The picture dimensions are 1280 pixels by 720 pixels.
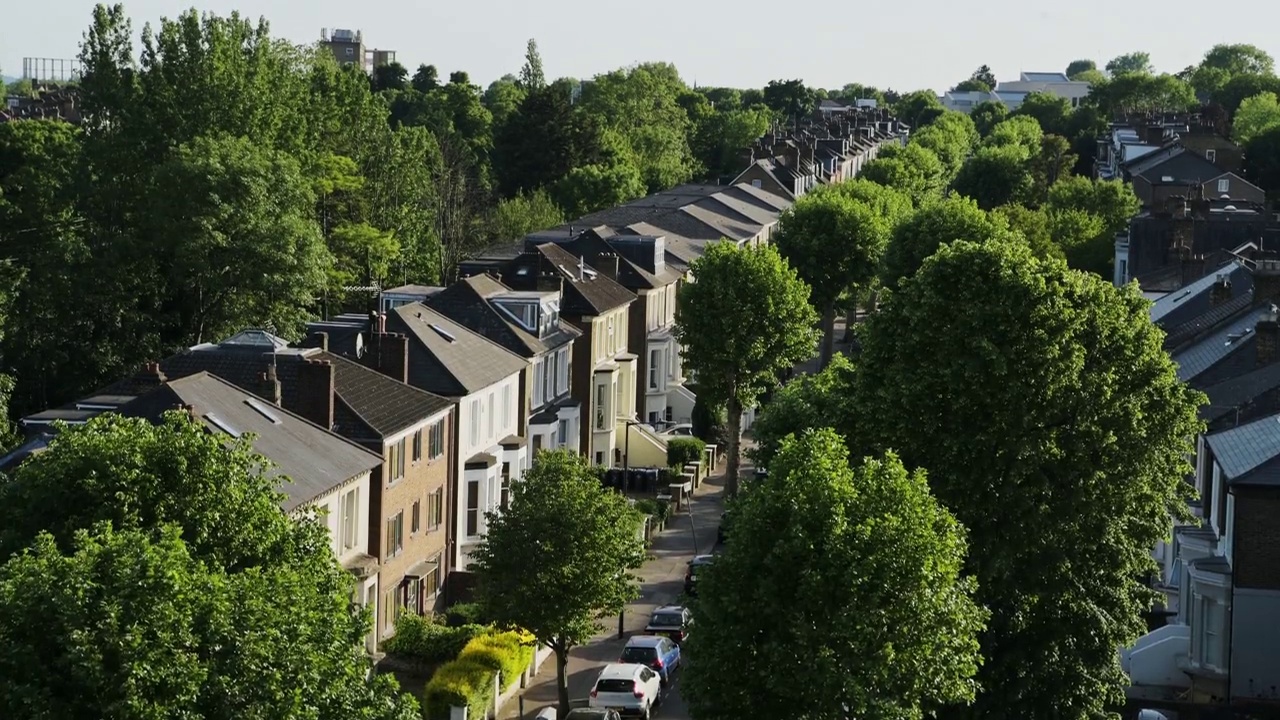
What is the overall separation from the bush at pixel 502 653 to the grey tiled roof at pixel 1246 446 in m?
17.3

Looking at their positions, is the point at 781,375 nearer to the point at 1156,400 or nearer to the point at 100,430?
the point at 1156,400

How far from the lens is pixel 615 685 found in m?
49.9

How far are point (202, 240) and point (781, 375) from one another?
3109 cm

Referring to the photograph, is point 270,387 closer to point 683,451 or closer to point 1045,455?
point 1045,455

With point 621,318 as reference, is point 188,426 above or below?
above

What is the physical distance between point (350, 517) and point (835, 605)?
58.8 ft

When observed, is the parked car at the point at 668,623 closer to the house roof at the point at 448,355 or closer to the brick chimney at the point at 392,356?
the house roof at the point at 448,355

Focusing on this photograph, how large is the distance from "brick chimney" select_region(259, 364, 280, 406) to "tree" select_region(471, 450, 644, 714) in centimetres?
648

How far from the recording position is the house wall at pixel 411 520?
53625 mm

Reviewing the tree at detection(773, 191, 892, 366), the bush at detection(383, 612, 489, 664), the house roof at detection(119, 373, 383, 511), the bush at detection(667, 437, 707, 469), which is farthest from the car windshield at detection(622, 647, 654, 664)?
the tree at detection(773, 191, 892, 366)

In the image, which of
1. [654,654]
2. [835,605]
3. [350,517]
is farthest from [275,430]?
[835,605]

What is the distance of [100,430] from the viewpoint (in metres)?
32.5

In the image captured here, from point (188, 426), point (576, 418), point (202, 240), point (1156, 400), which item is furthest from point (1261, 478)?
point (202, 240)

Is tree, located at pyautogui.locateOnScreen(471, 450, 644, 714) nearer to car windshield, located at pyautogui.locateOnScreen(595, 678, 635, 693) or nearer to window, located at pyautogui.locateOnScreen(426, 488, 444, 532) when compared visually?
car windshield, located at pyautogui.locateOnScreen(595, 678, 635, 693)
